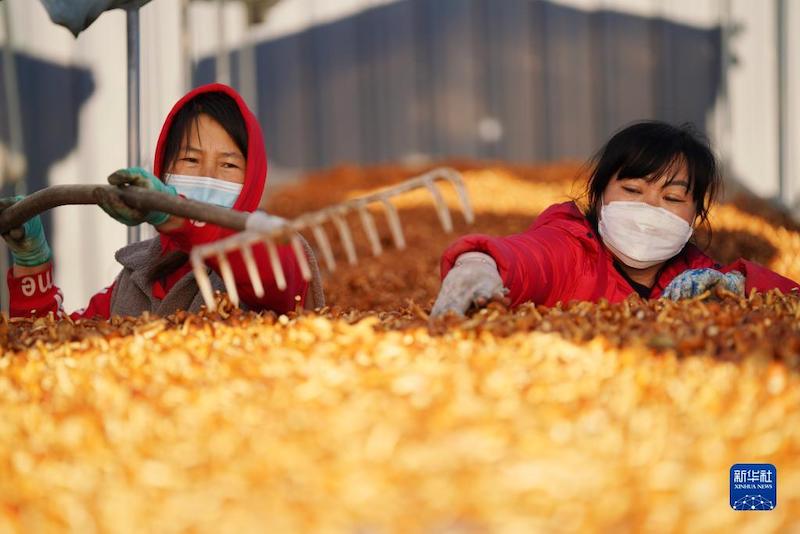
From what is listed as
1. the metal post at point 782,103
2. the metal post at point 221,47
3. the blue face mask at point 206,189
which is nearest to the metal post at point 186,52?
the metal post at point 221,47

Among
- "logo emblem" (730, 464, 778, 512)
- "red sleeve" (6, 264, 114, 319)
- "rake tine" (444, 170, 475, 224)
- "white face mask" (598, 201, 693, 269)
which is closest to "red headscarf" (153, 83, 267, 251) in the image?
"red sleeve" (6, 264, 114, 319)

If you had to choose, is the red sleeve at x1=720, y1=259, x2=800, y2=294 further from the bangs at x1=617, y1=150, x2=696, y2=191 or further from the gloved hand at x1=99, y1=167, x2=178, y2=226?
the gloved hand at x1=99, y1=167, x2=178, y2=226

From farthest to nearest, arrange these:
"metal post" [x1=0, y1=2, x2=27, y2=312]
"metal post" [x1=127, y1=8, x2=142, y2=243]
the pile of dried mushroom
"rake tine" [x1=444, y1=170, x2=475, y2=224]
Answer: "metal post" [x1=0, y1=2, x2=27, y2=312]
"metal post" [x1=127, y1=8, x2=142, y2=243]
"rake tine" [x1=444, y1=170, x2=475, y2=224]
the pile of dried mushroom

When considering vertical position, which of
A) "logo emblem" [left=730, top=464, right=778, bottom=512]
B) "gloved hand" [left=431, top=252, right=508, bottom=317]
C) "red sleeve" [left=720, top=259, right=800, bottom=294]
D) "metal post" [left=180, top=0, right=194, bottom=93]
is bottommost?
"logo emblem" [left=730, top=464, right=778, bottom=512]

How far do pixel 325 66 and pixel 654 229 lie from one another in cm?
690

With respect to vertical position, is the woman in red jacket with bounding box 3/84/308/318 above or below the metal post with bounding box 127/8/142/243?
below

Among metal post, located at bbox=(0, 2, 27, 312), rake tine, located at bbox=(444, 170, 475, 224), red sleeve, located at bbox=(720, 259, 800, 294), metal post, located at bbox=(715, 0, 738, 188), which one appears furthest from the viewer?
metal post, located at bbox=(715, 0, 738, 188)

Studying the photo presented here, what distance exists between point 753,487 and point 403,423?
0.52 metres

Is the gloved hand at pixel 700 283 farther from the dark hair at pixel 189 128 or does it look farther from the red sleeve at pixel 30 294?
the red sleeve at pixel 30 294

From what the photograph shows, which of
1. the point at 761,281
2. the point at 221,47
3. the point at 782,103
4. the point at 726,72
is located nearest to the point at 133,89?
the point at 761,281

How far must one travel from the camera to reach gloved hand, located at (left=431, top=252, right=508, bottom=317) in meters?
2.11

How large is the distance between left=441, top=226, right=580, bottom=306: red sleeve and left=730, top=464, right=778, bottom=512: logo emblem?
36.2 inches

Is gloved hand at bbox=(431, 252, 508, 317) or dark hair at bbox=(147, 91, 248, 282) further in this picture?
dark hair at bbox=(147, 91, 248, 282)

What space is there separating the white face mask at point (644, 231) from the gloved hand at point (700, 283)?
5.5 inches
